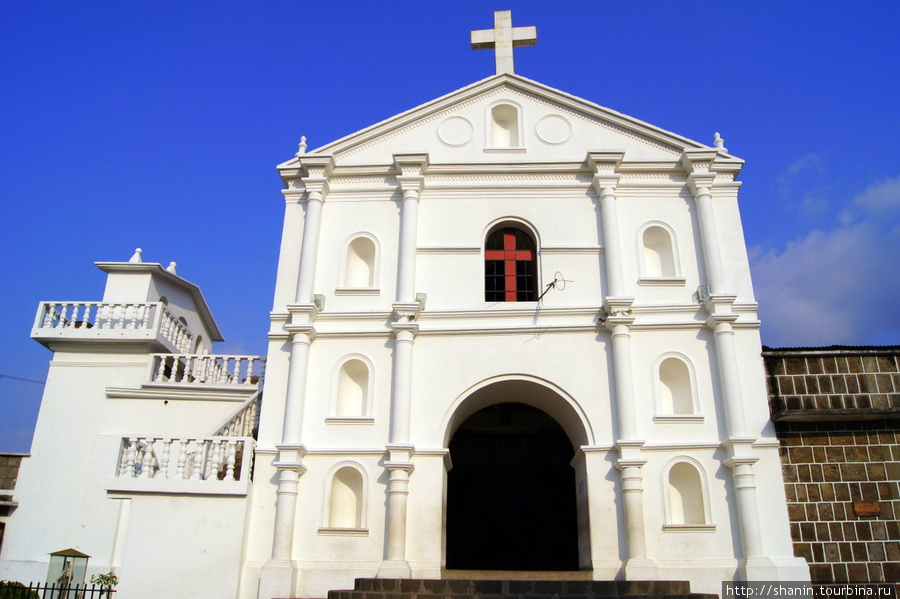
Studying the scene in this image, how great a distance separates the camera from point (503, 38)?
58.4ft

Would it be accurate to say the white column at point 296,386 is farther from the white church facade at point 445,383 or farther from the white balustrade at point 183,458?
the white balustrade at point 183,458

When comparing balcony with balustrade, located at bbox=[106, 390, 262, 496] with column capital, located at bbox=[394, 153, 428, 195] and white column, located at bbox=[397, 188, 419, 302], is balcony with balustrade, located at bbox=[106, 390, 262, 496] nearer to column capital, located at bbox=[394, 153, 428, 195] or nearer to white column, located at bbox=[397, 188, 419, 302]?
white column, located at bbox=[397, 188, 419, 302]

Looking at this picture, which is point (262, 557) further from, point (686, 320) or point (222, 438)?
point (686, 320)

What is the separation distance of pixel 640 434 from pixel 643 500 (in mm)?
1229

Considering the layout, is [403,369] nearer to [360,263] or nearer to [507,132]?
[360,263]

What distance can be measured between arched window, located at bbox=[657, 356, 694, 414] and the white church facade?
62 mm

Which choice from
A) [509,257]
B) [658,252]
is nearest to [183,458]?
[509,257]

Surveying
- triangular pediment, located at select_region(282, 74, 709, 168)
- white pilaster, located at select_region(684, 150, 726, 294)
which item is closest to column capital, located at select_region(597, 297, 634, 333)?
white pilaster, located at select_region(684, 150, 726, 294)

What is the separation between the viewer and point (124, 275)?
18438mm

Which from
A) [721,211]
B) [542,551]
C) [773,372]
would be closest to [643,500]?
[773,372]

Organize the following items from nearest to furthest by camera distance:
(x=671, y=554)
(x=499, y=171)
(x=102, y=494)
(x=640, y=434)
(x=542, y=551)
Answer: (x=671, y=554) < (x=640, y=434) < (x=102, y=494) < (x=499, y=171) < (x=542, y=551)

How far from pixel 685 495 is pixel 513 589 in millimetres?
4206

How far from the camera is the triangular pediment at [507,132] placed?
16359 millimetres

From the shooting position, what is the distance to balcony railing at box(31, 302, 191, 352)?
16547 millimetres
